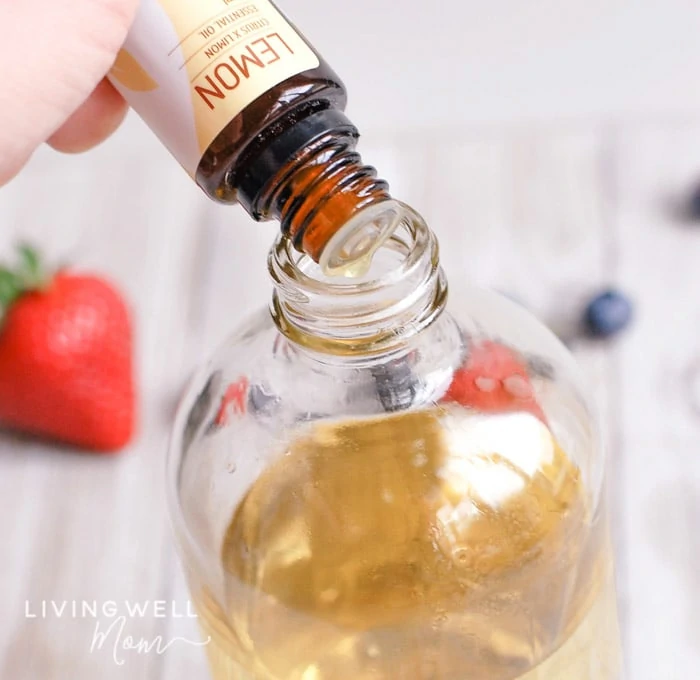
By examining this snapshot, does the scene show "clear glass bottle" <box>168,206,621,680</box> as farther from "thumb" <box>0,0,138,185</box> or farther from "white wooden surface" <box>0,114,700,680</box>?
"white wooden surface" <box>0,114,700,680</box>

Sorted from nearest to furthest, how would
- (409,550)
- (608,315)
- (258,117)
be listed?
(258,117)
(409,550)
(608,315)

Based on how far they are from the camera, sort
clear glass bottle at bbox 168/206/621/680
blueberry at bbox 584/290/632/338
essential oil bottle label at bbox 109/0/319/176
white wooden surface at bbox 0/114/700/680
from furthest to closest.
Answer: blueberry at bbox 584/290/632/338 → white wooden surface at bbox 0/114/700/680 → clear glass bottle at bbox 168/206/621/680 → essential oil bottle label at bbox 109/0/319/176

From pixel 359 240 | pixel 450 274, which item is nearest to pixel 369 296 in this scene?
pixel 359 240

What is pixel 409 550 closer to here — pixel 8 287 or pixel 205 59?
pixel 205 59

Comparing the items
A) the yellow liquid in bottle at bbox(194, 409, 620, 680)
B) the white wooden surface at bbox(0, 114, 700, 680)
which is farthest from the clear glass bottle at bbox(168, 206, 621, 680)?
the white wooden surface at bbox(0, 114, 700, 680)

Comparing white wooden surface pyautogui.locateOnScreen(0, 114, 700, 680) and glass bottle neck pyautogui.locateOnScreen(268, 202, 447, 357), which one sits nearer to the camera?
glass bottle neck pyautogui.locateOnScreen(268, 202, 447, 357)

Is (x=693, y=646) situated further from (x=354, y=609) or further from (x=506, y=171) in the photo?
(x=506, y=171)
